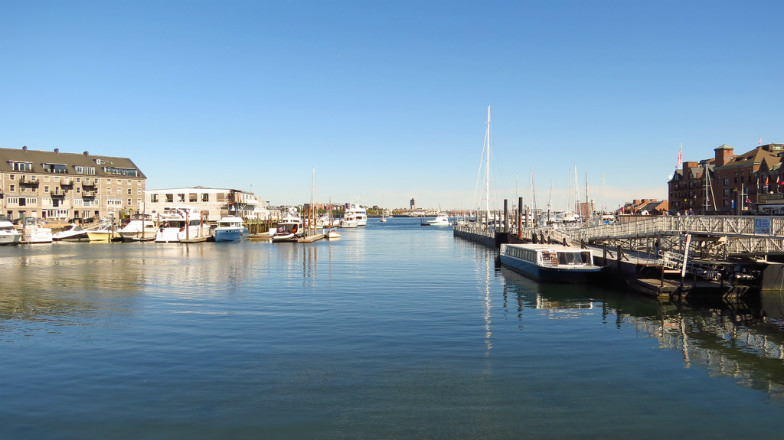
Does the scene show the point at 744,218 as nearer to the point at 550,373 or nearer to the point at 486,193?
the point at 550,373

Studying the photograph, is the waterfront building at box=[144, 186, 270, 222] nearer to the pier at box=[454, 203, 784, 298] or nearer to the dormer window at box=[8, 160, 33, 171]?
the dormer window at box=[8, 160, 33, 171]

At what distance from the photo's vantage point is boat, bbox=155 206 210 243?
351ft

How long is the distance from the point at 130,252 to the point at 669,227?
73.5 metres

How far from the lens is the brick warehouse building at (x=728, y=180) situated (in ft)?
341

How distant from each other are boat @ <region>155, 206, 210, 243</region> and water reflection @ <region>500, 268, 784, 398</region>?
80832mm

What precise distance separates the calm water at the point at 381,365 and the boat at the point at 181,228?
66491mm

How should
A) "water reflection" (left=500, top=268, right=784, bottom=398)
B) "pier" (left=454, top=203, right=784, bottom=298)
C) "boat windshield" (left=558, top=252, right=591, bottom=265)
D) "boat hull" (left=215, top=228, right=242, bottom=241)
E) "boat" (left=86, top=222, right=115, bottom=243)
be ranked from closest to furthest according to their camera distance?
1. "water reflection" (left=500, top=268, right=784, bottom=398)
2. "pier" (left=454, top=203, right=784, bottom=298)
3. "boat windshield" (left=558, top=252, right=591, bottom=265)
4. "boat" (left=86, top=222, right=115, bottom=243)
5. "boat hull" (left=215, top=228, right=242, bottom=241)

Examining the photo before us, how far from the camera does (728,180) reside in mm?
126812

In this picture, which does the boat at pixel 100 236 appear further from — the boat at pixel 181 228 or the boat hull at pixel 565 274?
the boat hull at pixel 565 274

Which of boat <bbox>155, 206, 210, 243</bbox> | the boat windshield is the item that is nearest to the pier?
the boat windshield

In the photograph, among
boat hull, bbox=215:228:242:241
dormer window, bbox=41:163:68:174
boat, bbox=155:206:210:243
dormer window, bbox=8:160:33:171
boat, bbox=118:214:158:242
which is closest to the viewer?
boat, bbox=155:206:210:243

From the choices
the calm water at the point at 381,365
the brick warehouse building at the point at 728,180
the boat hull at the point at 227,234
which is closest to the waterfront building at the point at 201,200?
the boat hull at the point at 227,234

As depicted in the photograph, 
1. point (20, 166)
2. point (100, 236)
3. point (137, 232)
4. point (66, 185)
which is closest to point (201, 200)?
point (66, 185)

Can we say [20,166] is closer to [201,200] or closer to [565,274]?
[201,200]
